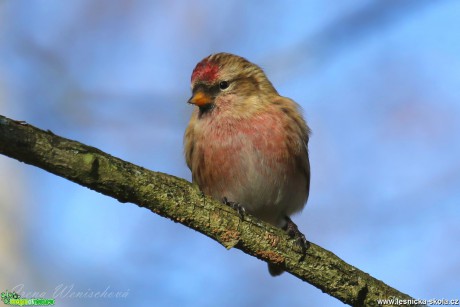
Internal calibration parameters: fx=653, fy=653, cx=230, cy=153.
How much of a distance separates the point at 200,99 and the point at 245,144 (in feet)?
1.81

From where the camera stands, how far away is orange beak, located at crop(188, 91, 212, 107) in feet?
17.0

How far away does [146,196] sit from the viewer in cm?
330

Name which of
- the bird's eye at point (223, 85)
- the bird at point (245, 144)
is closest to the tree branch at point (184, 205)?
the bird at point (245, 144)

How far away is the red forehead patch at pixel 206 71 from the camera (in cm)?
531

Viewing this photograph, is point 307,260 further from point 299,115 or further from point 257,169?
point 299,115

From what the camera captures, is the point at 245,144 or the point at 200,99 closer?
the point at 245,144

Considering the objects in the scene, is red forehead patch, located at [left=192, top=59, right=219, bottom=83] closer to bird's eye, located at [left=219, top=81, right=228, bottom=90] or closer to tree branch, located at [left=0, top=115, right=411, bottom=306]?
bird's eye, located at [left=219, top=81, right=228, bottom=90]

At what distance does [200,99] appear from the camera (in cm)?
523

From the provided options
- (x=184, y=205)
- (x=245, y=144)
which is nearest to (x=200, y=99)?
(x=245, y=144)

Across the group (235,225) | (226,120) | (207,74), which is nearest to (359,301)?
(235,225)

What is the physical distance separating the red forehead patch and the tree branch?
1.84m

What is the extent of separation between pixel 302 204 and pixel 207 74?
1336 mm

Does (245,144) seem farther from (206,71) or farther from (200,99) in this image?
(206,71)

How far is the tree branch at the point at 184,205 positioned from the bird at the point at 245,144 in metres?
1.00
